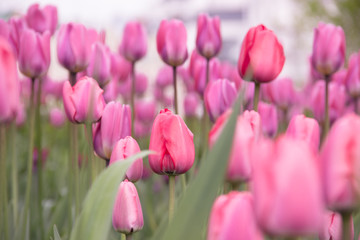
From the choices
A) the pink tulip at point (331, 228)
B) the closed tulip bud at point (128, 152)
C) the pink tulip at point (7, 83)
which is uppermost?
the pink tulip at point (7, 83)

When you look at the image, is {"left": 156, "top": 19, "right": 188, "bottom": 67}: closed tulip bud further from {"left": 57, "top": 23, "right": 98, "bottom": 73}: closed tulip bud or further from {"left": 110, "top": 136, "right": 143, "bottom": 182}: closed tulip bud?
{"left": 110, "top": 136, "right": 143, "bottom": 182}: closed tulip bud

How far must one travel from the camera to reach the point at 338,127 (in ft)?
1.45

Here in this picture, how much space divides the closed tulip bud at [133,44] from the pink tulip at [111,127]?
79cm

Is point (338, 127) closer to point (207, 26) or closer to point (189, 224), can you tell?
point (189, 224)

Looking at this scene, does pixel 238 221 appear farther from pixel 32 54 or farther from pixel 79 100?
pixel 32 54

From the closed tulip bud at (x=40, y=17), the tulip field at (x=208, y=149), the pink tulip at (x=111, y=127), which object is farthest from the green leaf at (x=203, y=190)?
the closed tulip bud at (x=40, y=17)

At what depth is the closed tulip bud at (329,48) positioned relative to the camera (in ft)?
4.63

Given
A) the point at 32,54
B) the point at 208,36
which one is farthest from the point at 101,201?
the point at 208,36

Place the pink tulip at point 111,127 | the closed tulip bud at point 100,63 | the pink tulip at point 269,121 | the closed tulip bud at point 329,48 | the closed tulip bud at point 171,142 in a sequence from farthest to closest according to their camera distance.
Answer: the pink tulip at point 269,121, the closed tulip bud at point 329,48, the closed tulip bud at point 100,63, the pink tulip at point 111,127, the closed tulip bud at point 171,142

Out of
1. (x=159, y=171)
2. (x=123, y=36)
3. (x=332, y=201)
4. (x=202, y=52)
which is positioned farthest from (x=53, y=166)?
(x=332, y=201)

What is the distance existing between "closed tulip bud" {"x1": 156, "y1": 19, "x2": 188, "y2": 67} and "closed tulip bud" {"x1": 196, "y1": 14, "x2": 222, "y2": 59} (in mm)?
79

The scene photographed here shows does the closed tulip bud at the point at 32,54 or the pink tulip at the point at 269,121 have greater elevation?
the closed tulip bud at the point at 32,54

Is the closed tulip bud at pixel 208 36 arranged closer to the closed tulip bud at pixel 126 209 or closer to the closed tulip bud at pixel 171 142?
the closed tulip bud at pixel 171 142

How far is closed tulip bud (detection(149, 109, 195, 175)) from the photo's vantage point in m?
Result: 0.76
